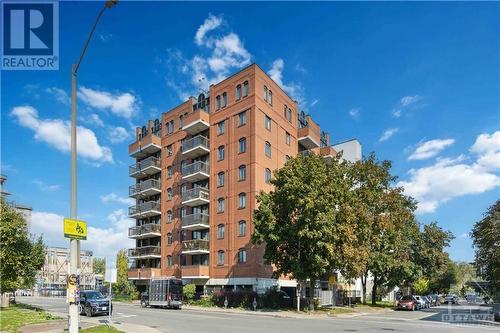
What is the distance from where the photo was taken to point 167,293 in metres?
39.5

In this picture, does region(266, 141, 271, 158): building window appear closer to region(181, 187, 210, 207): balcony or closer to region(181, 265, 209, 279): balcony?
region(181, 187, 210, 207): balcony

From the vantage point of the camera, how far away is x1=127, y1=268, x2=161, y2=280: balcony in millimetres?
54094

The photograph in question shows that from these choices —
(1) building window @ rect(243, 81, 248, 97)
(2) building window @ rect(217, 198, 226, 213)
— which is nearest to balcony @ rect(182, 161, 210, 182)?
(2) building window @ rect(217, 198, 226, 213)

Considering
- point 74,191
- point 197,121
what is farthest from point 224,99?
point 74,191

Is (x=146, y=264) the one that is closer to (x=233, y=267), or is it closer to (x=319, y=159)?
(x=233, y=267)

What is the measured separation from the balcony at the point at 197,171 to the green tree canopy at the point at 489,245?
27.7 meters

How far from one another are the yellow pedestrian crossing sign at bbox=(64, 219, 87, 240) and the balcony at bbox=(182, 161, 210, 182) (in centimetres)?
3461

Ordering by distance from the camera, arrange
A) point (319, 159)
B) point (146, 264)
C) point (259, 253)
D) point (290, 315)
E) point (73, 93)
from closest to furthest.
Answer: point (73, 93), point (290, 315), point (319, 159), point (259, 253), point (146, 264)

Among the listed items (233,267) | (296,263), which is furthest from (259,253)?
(296,263)

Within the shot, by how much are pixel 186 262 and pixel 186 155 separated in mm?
12537

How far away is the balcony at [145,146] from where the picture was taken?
193 ft

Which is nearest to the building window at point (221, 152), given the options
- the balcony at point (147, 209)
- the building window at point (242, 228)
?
the building window at point (242, 228)

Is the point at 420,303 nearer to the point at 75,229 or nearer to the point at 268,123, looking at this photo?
the point at 268,123

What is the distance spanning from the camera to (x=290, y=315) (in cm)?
3259
